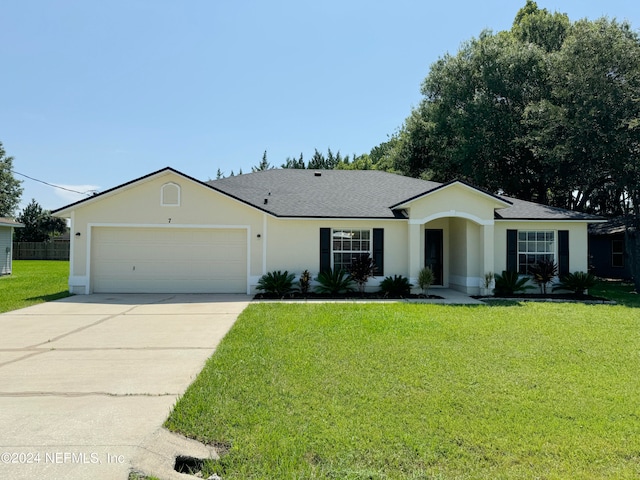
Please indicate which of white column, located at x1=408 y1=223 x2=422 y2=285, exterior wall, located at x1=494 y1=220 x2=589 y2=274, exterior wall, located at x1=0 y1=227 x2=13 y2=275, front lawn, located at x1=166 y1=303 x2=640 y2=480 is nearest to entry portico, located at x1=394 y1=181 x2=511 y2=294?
white column, located at x1=408 y1=223 x2=422 y2=285

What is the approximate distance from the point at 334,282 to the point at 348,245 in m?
1.65

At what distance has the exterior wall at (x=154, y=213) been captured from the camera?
1379cm

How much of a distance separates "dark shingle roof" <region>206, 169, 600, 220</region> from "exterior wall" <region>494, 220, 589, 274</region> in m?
0.29

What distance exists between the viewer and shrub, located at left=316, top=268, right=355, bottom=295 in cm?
1365

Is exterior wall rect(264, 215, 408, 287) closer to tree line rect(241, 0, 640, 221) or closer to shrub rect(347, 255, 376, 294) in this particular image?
shrub rect(347, 255, 376, 294)

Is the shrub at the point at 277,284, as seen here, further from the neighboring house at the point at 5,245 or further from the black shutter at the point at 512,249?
the neighboring house at the point at 5,245

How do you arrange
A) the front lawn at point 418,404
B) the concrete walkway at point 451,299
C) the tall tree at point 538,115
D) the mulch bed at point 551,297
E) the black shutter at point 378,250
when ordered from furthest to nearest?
the tall tree at point 538,115 → the black shutter at point 378,250 → the mulch bed at point 551,297 → the concrete walkway at point 451,299 → the front lawn at point 418,404

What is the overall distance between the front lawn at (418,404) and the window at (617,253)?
18352mm

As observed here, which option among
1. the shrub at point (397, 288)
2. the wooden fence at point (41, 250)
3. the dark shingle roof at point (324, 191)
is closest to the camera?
the shrub at point (397, 288)

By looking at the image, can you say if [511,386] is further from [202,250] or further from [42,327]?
[202,250]

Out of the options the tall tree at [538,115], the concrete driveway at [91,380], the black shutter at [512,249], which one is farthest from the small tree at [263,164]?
the concrete driveway at [91,380]

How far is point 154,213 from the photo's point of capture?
550 inches

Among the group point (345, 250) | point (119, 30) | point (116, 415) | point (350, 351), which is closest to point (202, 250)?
point (345, 250)

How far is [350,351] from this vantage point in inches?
258
